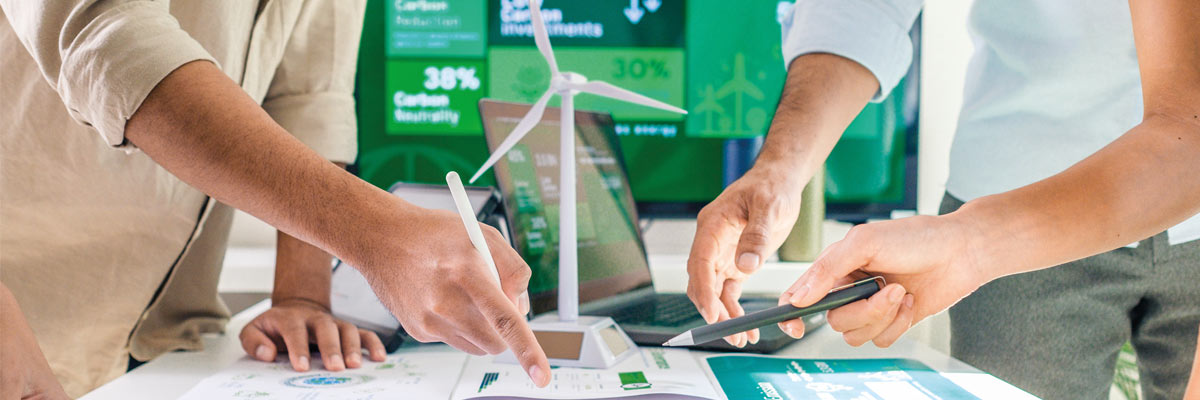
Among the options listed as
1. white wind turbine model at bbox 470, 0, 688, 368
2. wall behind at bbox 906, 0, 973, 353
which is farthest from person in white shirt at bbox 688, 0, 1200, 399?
wall behind at bbox 906, 0, 973, 353

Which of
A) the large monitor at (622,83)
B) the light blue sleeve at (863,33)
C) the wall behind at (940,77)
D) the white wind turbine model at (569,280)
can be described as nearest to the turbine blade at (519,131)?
the white wind turbine model at (569,280)

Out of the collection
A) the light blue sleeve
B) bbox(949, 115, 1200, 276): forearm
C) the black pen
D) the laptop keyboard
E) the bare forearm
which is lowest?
the laptop keyboard

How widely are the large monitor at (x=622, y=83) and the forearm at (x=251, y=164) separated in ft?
3.49

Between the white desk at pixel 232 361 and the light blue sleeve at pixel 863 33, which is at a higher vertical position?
the light blue sleeve at pixel 863 33

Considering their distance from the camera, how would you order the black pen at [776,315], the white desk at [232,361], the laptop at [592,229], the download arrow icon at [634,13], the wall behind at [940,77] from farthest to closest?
1. the wall behind at [940,77]
2. the download arrow icon at [634,13]
3. the laptop at [592,229]
4. the white desk at [232,361]
5. the black pen at [776,315]

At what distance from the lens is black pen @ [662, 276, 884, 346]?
2.11 feet

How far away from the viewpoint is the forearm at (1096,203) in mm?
660

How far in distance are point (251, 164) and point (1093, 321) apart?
3.17 feet

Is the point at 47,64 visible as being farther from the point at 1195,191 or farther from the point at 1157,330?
the point at 1157,330

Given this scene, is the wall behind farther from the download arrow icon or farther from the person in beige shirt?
the person in beige shirt

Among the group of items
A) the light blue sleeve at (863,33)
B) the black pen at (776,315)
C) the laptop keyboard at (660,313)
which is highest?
the light blue sleeve at (863,33)

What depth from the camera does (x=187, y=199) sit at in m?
0.96

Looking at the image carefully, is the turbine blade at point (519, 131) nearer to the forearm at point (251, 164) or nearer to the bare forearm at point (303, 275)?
the forearm at point (251, 164)

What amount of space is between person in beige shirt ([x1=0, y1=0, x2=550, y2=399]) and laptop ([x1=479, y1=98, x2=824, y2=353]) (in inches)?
9.2
